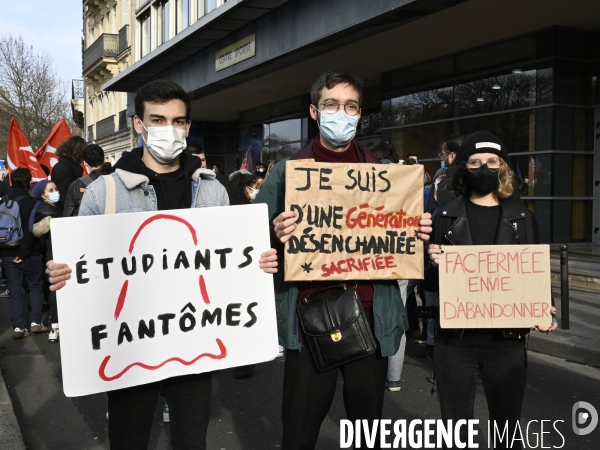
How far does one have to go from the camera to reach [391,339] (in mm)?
2912

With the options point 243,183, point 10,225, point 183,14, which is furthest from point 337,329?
point 183,14

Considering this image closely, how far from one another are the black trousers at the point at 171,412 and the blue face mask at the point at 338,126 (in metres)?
1.19

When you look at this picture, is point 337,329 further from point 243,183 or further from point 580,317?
point 580,317

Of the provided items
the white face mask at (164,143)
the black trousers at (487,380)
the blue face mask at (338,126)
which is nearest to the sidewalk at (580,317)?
the black trousers at (487,380)

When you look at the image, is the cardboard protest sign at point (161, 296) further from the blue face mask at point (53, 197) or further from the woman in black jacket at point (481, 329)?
the blue face mask at point (53, 197)

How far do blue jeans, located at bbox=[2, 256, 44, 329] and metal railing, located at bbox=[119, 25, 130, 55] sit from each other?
1098 inches

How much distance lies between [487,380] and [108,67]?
37370mm

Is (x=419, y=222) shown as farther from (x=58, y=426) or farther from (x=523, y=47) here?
(x=523, y=47)

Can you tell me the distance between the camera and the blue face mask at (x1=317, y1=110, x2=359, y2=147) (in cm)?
292

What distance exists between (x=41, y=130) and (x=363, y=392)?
36.1m

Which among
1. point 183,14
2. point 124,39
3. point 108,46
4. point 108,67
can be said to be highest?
point 108,46

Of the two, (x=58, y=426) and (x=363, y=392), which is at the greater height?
(x=363, y=392)

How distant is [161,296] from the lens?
8.92ft

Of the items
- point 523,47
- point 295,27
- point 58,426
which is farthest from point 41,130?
point 58,426
